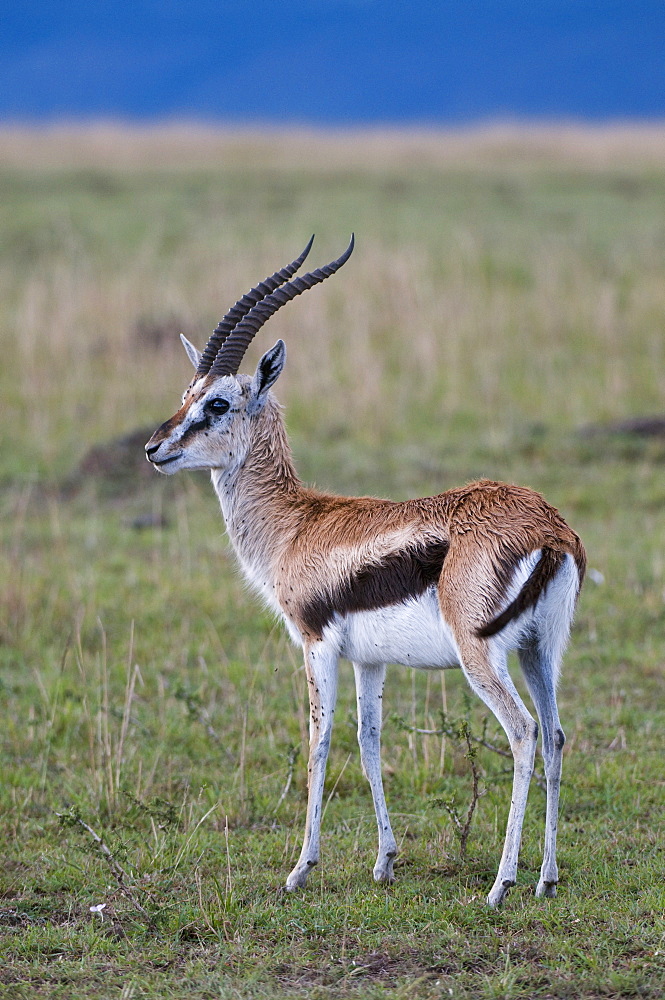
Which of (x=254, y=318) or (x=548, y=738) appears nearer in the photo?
(x=548, y=738)

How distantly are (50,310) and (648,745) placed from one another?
35.8 ft

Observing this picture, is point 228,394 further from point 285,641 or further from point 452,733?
point 285,641

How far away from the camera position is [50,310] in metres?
14.9

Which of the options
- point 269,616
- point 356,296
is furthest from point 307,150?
point 269,616

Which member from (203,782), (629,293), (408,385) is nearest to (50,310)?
(408,385)

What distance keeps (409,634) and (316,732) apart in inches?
24.5

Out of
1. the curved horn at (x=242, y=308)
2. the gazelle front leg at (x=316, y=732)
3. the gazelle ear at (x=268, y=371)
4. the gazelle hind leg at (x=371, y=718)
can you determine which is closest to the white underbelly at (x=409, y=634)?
the gazelle front leg at (x=316, y=732)

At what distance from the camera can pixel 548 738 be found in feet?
14.8

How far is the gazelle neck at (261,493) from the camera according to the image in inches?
202

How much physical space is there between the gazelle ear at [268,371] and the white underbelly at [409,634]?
47.6 inches

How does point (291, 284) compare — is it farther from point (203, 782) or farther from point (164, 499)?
point (164, 499)

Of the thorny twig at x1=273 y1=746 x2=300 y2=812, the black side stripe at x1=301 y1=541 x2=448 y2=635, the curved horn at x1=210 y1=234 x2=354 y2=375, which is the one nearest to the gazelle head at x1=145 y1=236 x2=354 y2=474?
the curved horn at x1=210 y1=234 x2=354 y2=375

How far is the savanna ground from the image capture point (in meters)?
4.21

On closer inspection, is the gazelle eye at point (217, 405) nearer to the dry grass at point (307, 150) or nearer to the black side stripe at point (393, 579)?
the black side stripe at point (393, 579)
